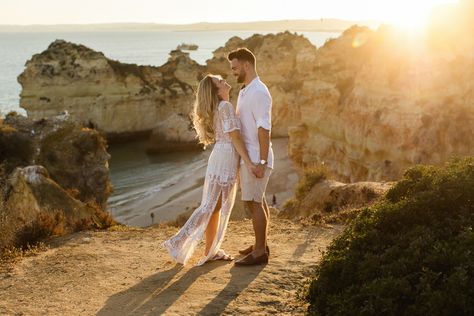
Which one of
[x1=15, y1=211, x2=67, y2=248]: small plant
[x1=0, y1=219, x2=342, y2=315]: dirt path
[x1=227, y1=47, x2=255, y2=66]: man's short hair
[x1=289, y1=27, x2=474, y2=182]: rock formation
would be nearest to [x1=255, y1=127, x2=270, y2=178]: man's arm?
[x1=227, y1=47, x2=255, y2=66]: man's short hair

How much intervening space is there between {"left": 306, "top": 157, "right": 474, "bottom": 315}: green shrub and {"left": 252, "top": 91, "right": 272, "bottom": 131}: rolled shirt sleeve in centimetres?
163

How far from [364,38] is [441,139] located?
12.2 meters

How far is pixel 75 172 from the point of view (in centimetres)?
2422

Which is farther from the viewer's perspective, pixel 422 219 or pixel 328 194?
pixel 328 194

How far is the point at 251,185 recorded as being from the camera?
7051 millimetres

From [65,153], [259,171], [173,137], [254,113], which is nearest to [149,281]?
[259,171]

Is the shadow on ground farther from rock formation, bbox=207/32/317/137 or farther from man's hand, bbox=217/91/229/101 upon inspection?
rock formation, bbox=207/32/317/137

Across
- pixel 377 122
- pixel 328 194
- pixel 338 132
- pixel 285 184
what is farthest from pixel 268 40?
pixel 328 194

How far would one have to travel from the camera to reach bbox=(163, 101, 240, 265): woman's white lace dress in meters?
6.98

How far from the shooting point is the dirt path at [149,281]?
6.44m

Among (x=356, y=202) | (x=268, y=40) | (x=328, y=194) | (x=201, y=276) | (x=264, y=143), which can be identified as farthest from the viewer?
(x=268, y=40)

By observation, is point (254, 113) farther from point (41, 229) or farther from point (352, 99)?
point (352, 99)

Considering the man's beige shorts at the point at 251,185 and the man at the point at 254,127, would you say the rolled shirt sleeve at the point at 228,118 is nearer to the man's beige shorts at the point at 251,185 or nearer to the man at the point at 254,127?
the man at the point at 254,127

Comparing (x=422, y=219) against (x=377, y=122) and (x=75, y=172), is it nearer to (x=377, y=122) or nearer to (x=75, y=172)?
(x=377, y=122)
